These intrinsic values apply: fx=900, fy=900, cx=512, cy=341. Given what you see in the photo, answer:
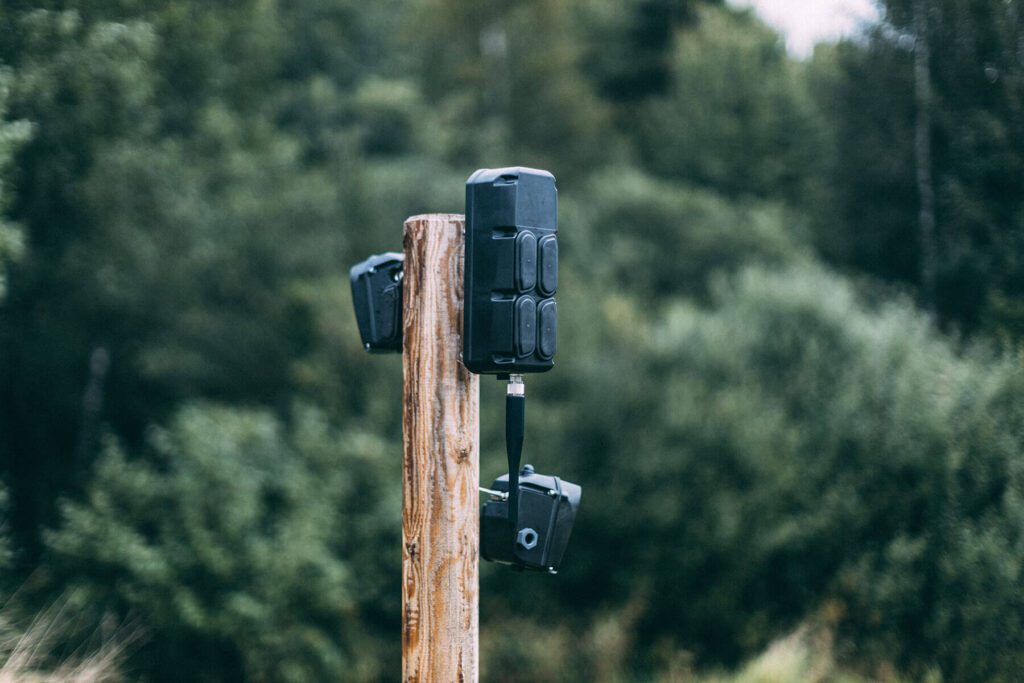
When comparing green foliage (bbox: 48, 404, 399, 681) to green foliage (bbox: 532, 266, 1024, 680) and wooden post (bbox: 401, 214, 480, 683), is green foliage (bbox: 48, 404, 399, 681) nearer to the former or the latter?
green foliage (bbox: 532, 266, 1024, 680)

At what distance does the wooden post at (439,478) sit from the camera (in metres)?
2.79

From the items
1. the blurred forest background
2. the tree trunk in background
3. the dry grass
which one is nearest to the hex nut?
the dry grass

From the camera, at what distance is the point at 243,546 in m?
9.95

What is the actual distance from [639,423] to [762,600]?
2.60 m

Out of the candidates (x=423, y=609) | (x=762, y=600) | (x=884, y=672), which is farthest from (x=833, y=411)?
(x=423, y=609)

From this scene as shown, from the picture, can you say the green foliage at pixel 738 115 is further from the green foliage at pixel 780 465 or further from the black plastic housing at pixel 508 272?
the black plastic housing at pixel 508 272

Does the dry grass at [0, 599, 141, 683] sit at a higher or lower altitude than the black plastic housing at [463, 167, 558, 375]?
lower

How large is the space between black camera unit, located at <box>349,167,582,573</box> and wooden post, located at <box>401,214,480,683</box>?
109 millimetres

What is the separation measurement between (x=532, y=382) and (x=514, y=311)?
9.40 meters

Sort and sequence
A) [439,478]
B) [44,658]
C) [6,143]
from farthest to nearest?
1. [6,143]
2. [44,658]
3. [439,478]

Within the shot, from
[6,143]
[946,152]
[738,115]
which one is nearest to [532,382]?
[946,152]

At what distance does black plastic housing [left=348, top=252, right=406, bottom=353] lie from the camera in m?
3.01

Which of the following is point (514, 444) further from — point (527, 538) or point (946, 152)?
point (946, 152)

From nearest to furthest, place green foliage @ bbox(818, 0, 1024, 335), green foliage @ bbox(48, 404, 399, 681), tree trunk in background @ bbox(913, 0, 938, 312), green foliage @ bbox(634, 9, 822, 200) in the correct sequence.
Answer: green foliage @ bbox(818, 0, 1024, 335) → tree trunk in background @ bbox(913, 0, 938, 312) → green foliage @ bbox(48, 404, 399, 681) → green foliage @ bbox(634, 9, 822, 200)
